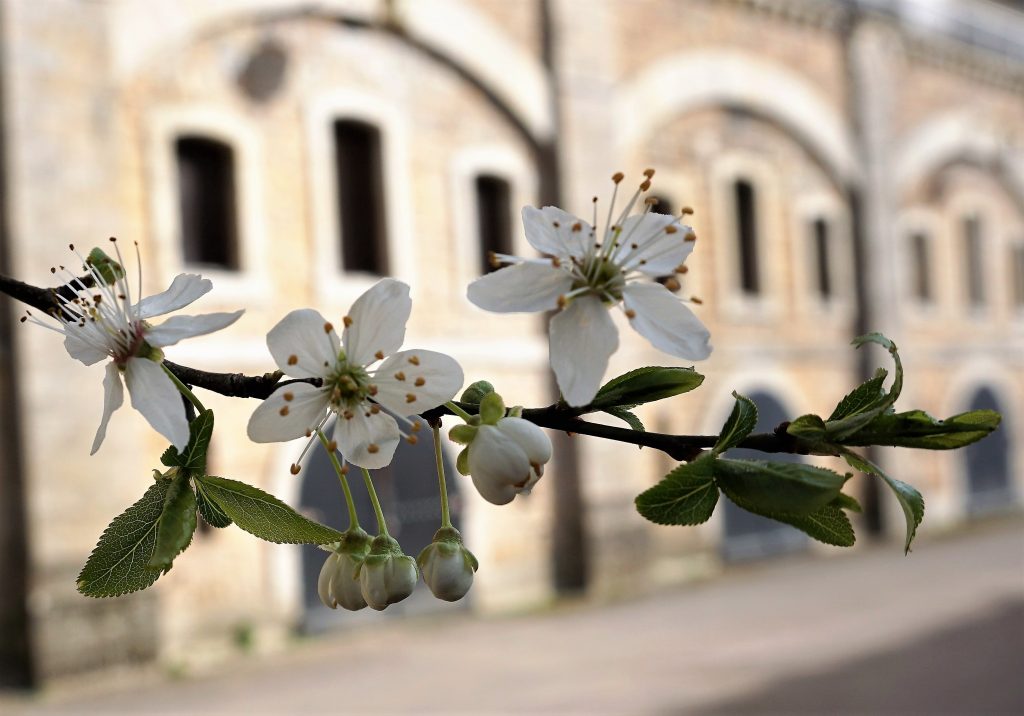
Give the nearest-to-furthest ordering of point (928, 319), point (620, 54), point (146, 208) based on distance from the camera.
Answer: point (146, 208)
point (620, 54)
point (928, 319)

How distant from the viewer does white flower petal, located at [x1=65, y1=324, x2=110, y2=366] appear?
2.62ft

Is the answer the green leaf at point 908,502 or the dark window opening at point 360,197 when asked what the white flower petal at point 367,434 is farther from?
the dark window opening at point 360,197

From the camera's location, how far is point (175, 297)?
806 millimetres

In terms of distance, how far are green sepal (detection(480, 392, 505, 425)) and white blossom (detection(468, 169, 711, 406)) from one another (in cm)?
5

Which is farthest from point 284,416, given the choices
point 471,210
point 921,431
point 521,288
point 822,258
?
point 822,258

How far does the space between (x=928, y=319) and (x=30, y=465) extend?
12.4 metres

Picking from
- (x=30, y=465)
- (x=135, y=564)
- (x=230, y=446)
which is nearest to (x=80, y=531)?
(x=30, y=465)

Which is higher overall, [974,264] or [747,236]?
[747,236]

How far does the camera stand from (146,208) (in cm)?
937

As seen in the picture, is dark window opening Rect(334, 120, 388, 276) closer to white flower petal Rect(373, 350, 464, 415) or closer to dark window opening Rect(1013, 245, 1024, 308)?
white flower petal Rect(373, 350, 464, 415)

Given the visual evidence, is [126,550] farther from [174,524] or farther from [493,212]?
[493,212]

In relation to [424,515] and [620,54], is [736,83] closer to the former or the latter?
[620,54]

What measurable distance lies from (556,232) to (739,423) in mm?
171

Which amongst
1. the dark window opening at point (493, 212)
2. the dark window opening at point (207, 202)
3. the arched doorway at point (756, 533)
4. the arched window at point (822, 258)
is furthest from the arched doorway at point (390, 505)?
the arched window at point (822, 258)
